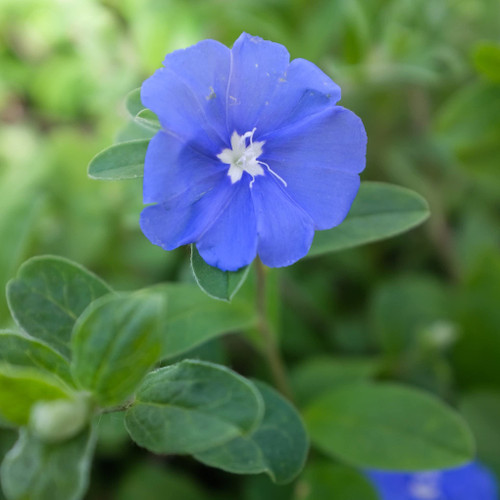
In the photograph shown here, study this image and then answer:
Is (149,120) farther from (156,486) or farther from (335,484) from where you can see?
(156,486)

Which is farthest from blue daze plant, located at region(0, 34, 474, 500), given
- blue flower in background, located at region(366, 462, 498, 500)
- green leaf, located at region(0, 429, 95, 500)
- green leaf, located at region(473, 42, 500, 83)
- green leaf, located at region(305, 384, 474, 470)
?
blue flower in background, located at region(366, 462, 498, 500)

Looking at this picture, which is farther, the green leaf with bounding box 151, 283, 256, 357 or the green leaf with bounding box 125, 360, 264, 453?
the green leaf with bounding box 151, 283, 256, 357

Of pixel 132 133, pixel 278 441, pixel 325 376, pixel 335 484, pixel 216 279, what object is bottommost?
pixel 335 484

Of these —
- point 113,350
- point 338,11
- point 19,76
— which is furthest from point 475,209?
point 19,76

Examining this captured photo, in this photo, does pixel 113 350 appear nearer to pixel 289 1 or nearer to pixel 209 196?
pixel 209 196

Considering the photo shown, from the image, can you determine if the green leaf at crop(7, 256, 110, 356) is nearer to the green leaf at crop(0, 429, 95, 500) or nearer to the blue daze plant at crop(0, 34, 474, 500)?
the blue daze plant at crop(0, 34, 474, 500)

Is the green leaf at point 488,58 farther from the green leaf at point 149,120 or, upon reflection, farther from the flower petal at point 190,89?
the green leaf at point 149,120

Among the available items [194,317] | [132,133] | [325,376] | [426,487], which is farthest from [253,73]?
[426,487]
